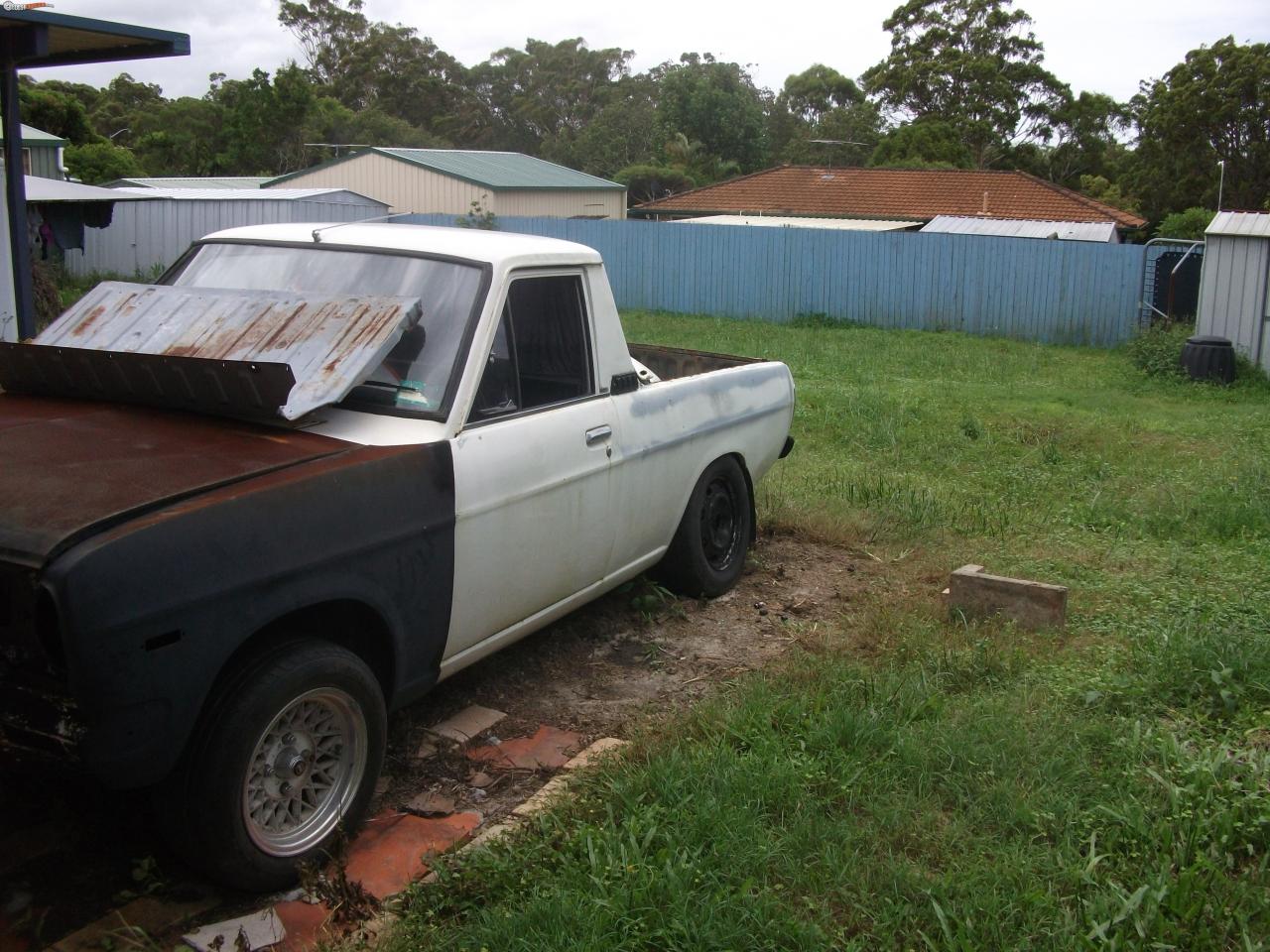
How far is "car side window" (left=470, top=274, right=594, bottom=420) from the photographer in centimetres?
447

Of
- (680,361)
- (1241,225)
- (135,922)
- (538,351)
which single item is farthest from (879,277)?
(135,922)

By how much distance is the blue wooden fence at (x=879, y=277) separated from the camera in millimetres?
19719

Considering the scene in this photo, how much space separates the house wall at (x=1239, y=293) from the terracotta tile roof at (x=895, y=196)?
14908 millimetres

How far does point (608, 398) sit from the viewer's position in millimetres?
5020

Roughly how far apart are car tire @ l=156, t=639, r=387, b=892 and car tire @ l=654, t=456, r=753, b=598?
2.40 metres

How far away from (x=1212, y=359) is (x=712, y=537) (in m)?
11.1

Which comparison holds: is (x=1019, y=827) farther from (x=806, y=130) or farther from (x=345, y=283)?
(x=806, y=130)

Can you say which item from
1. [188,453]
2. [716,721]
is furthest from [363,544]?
[716,721]

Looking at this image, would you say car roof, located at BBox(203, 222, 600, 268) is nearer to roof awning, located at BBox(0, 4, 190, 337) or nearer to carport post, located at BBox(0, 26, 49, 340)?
roof awning, located at BBox(0, 4, 190, 337)

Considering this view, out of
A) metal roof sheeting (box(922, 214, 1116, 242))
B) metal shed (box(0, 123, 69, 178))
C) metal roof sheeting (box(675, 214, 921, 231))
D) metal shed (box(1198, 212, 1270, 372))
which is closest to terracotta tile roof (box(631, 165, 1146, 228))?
metal roof sheeting (box(675, 214, 921, 231))

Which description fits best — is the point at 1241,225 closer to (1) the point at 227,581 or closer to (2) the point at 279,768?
(2) the point at 279,768

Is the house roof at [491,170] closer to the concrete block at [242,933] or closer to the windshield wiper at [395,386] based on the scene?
the windshield wiper at [395,386]

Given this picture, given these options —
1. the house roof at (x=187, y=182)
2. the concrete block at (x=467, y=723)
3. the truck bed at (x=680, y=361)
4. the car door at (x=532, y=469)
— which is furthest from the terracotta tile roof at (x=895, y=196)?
the concrete block at (x=467, y=723)

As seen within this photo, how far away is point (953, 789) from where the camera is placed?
3768 millimetres
